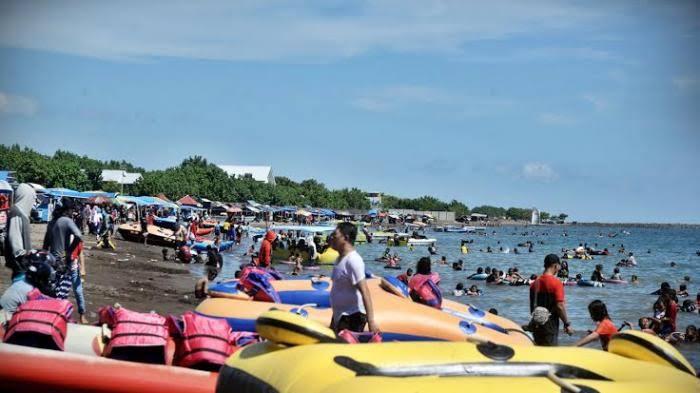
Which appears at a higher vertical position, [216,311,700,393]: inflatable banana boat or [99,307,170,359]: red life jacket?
[216,311,700,393]: inflatable banana boat

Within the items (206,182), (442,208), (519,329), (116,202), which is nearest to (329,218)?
(206,182)

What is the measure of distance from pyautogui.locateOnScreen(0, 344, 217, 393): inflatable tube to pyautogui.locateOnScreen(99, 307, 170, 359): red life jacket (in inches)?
12.9

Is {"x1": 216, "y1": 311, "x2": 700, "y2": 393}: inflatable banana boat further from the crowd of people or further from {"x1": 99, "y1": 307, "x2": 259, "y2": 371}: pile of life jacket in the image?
{"x1": 99, "y1": 307, "x2": 259, "y2": 371}: pile of life jacket

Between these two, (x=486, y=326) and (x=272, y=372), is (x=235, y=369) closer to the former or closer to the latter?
(x=272, y=372)

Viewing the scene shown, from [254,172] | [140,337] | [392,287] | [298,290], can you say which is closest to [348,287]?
[140,337]

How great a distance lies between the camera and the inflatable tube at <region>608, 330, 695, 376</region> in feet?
13.3

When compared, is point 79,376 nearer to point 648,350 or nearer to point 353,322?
Result: point 353,322

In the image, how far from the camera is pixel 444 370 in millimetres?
3637

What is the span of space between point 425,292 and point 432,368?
278 inches

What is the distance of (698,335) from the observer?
16.7 m

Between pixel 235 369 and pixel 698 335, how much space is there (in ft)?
47.4

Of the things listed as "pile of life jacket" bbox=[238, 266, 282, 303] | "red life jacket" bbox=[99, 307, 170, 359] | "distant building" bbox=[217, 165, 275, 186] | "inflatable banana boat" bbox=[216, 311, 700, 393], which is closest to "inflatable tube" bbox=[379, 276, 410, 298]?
"pile of life jacket" bbox=[238, 266, 282, 303]

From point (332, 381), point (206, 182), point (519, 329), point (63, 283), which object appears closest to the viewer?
point (332, 381)

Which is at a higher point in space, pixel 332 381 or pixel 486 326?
pixel 332 381
